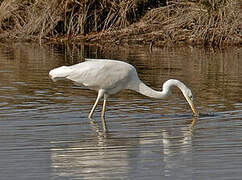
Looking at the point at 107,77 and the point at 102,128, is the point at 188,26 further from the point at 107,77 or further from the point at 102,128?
the point at 102,128

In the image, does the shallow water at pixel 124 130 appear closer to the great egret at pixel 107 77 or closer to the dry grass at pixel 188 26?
the great egret at pixel 107 77

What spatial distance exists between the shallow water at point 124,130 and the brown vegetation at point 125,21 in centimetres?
672

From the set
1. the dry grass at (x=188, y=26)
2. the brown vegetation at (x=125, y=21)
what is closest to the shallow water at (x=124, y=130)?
the dry grass at (x=188, y=26)

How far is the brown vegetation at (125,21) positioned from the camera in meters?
24.7

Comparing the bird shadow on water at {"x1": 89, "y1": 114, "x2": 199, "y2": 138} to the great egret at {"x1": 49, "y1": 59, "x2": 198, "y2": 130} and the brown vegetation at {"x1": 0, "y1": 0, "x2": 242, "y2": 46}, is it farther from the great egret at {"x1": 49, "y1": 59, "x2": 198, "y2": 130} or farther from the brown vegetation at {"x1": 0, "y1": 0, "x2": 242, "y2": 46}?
the brown vegetation at {"x1": 0, "y1": 0, "x2": 242, "y2": 46}

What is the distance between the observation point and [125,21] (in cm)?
2747

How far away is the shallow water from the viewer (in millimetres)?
7387

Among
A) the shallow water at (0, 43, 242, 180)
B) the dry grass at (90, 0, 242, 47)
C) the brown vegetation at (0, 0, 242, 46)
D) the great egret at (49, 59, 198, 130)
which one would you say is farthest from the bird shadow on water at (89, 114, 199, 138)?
the brown vegetation at (0, 0, 242, 46)

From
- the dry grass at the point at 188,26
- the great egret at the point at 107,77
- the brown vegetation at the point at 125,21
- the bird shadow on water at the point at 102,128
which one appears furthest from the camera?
the brown vegetation at the point at 125,21

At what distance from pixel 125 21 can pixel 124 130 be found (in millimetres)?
17845

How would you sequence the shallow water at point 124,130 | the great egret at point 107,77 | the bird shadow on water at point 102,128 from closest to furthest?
the shallow water at point 124,130 < the bird shadow on water at point 102,128 < the great egret at point 107,77

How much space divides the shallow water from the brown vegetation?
6723mm

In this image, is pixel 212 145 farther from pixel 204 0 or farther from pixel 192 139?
pixel 204 0

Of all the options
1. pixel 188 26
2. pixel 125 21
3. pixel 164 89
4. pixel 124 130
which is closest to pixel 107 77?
pixel 164 89
